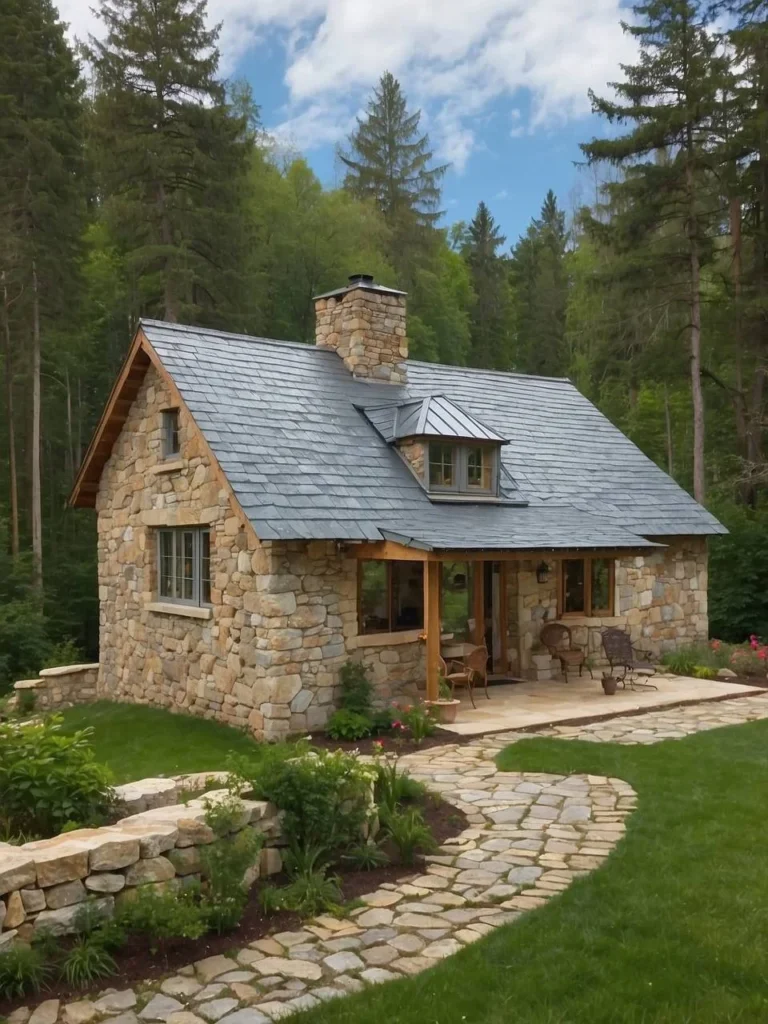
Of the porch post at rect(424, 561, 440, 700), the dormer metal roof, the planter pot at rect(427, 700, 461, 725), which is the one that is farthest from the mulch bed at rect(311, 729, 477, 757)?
the dormer metal roof

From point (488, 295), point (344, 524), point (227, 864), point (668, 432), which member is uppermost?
point (488, 295)

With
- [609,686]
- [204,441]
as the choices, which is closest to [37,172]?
[204,441]

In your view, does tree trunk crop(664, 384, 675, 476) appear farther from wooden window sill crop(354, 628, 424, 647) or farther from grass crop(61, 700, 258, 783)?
grass crop(61, 700, 258, 783)

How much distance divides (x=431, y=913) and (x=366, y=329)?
1103cm

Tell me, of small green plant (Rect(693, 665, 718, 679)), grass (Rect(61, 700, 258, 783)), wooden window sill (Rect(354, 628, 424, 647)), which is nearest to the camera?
grass (Rect(61, 700, 258, 783))

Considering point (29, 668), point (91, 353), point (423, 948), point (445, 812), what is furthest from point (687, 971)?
point (91, 353)

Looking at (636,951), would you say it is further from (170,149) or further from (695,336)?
(170,149)

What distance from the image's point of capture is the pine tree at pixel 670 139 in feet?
63.5

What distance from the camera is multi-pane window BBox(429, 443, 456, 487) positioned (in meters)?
12.9

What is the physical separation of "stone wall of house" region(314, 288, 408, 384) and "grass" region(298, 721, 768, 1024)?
969 centimetres

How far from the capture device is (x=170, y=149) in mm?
22312

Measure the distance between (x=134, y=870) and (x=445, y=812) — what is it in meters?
2.87

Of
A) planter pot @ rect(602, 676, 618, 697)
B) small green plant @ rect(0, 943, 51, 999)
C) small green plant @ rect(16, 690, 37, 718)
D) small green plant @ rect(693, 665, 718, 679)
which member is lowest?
small green plant @ rect(16, 690, 37, 718)

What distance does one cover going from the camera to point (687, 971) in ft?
14.1
